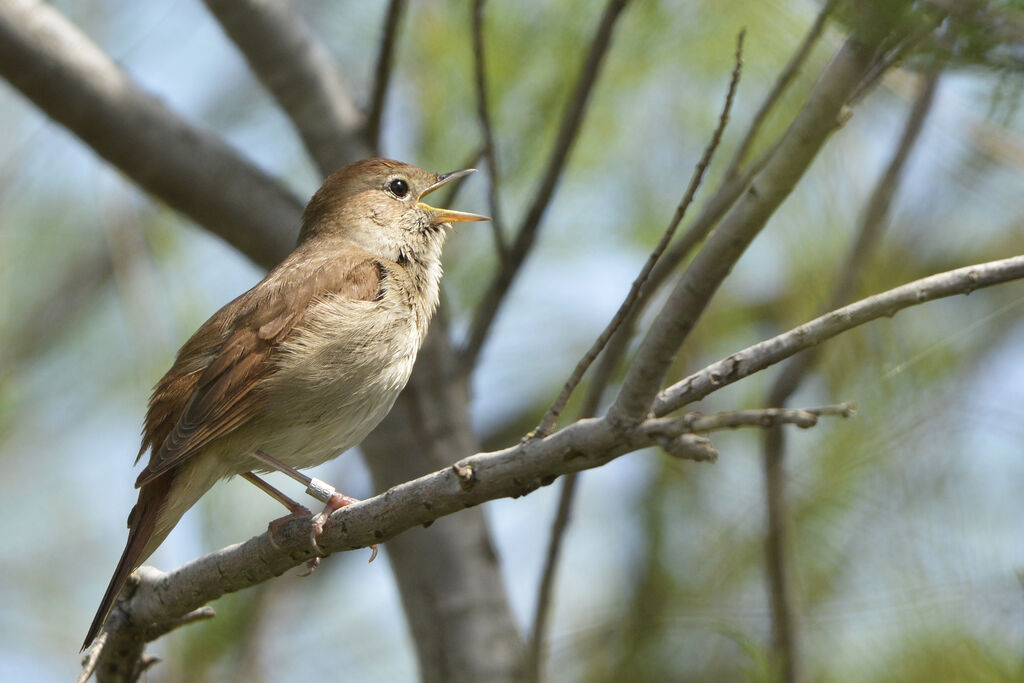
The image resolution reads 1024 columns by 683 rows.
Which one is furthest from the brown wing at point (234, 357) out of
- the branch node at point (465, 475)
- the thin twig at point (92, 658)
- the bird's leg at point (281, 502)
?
the branch node at point (465, 475)

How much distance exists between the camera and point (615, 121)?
6.11m

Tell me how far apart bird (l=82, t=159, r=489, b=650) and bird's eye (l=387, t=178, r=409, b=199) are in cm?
70

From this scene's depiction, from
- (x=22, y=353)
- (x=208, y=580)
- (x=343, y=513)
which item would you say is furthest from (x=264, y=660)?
(x=343, y=513)

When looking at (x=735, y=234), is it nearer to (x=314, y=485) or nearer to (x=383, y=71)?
(x=314, y=485)

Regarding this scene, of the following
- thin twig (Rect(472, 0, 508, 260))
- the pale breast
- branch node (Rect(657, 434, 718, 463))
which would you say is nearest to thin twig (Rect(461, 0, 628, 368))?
thin twig (Rect(472, 0, 508, 260))

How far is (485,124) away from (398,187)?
686mm

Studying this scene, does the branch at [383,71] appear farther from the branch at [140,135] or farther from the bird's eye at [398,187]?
the branch at [140,135]

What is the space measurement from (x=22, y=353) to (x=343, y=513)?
4668 mm

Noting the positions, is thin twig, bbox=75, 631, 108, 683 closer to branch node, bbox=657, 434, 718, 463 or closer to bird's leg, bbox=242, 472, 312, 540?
bird's leg, bbox=242, 472, 312, 540

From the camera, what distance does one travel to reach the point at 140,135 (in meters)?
5.03

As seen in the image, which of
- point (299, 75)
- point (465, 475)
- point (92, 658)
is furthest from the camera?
point (299, 75)

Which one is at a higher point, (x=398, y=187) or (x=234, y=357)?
(x=398, y=187)

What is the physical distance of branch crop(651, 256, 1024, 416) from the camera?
2123 millimetres

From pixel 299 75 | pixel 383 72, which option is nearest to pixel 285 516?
pixel 383 72
